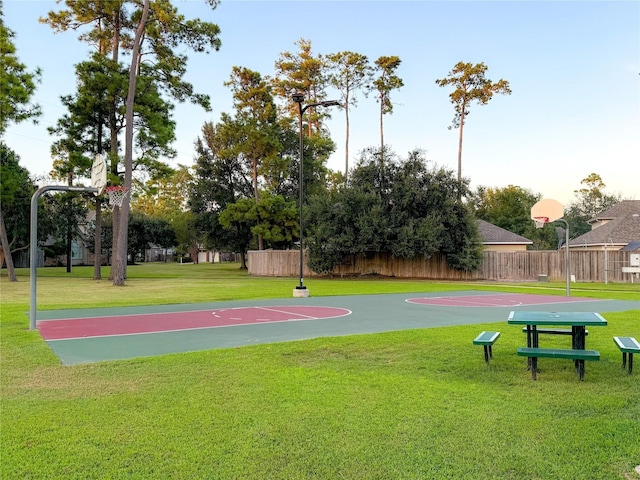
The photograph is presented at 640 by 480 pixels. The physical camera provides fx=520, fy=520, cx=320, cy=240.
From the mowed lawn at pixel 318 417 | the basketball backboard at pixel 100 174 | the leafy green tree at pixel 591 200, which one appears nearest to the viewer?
the mowed lawn at pixel 318 417

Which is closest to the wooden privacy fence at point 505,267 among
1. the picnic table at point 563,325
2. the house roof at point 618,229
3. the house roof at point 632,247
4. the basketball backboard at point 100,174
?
the house roof at point 632,247

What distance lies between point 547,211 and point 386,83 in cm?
1955

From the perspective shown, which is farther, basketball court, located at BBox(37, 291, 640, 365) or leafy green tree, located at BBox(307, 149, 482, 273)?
leafy green tree, located at BBox(307, 149, 482, 273)

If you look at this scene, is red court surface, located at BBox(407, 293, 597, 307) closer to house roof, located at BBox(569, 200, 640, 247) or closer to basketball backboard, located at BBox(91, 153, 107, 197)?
basketball backboard, located at BBox(91, 153, 107, 197)

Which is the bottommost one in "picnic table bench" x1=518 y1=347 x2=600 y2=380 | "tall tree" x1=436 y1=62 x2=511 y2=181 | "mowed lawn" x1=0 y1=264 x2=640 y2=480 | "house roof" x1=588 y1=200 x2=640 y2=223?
"mowed lawn" x1=0 y1=264 x2=640 y2=480

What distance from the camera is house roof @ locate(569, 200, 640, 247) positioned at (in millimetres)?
33094

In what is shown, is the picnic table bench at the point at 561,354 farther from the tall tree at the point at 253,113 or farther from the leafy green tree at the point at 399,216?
the tall tree at the point at 253,113

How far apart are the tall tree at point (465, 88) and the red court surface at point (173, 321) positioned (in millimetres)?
27572

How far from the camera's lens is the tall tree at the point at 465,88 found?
37844mm

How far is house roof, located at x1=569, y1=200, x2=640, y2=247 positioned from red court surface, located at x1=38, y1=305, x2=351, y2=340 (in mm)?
25221

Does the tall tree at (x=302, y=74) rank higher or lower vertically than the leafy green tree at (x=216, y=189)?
higher

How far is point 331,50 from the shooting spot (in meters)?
40.7

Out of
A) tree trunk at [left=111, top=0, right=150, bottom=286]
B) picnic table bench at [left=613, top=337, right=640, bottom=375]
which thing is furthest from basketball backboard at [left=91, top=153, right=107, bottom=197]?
tree trunk at [left=111, top=0, right=150, bottom=286]

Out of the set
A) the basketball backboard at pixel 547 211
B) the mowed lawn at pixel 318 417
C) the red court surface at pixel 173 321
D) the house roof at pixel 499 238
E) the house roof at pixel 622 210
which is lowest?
the red court surface at pixel 173 321
